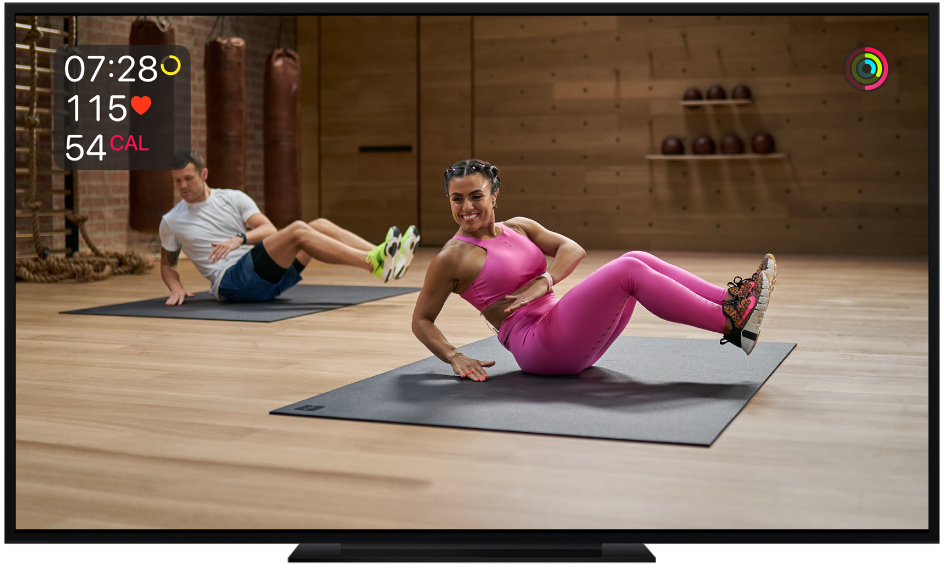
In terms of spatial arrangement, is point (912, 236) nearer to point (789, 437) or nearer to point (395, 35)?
point (395, 35)

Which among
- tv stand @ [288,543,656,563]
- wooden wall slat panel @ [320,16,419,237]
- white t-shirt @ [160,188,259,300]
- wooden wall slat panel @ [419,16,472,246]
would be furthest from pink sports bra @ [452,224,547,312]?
wooden wall slat panel @ [320,16,419,237]

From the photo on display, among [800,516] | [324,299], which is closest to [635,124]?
[324,299]

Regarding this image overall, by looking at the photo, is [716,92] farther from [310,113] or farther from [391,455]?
[391,455]

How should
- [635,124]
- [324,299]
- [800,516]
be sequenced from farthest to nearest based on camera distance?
[635,124] → [324,299] → [800,516]

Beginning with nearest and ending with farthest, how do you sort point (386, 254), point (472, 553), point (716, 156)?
point (472, 553), point (386, 254), point (716, 156)

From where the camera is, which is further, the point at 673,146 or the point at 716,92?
the point at 673,146

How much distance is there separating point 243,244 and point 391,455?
119 inches

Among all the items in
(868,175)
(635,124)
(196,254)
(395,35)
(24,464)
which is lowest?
(24,464)

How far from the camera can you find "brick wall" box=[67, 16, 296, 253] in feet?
22.5

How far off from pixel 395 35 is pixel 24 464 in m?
7.71

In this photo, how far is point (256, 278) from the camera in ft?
14.6

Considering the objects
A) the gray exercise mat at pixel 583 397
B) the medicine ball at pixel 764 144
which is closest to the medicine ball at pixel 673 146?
the medicine ball at pixel 764 144

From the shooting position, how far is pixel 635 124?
8391 millimetres

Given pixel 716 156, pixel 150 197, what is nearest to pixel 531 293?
pixel 150 197
